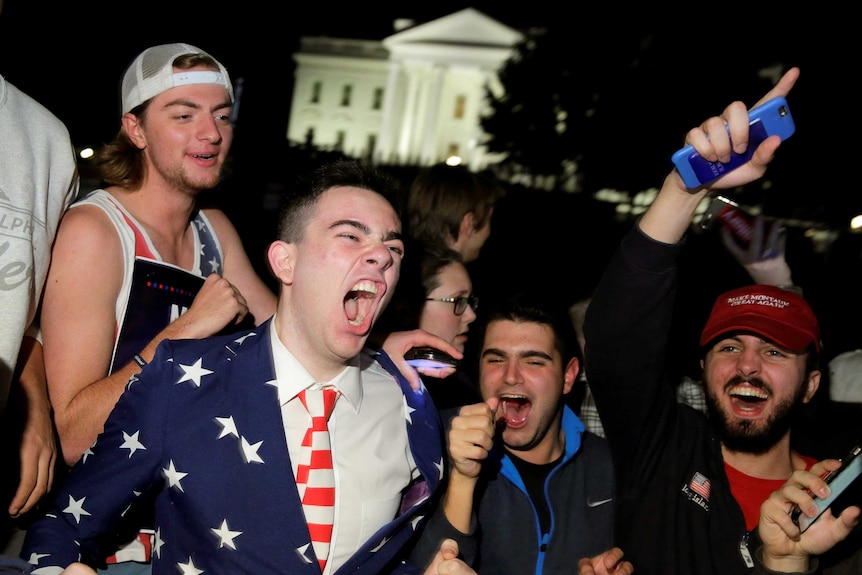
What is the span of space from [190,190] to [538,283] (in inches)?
569

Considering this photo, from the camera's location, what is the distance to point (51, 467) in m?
2.54

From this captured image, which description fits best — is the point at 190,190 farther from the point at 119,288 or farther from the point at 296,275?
the point at 296,275

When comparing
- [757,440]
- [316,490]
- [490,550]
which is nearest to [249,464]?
[316,490]

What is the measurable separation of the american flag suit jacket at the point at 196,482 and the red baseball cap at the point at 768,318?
164 cm

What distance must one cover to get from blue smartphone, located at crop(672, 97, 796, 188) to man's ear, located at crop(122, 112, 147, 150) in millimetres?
2036

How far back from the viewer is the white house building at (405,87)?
74.4 meters

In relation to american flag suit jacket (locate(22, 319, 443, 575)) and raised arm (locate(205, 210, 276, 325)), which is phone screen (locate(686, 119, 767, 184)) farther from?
raised arm (locate(205, 210, 276, 325))

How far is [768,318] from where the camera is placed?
3.25 m

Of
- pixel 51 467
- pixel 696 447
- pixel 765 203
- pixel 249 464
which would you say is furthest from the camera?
pixel 765 203

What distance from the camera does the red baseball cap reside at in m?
3.21

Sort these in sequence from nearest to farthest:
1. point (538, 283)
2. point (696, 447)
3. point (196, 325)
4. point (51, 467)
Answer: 1. point (51, 467)
2. point (196, 325)
3. point (696, 447)
4. point (538, 283)

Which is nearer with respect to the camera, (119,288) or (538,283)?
(119,288)

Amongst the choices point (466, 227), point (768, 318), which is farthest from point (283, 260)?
point (466, 227)

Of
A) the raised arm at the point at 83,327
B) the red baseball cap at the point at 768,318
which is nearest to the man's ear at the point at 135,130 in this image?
the raised arm at the point at 83,327
